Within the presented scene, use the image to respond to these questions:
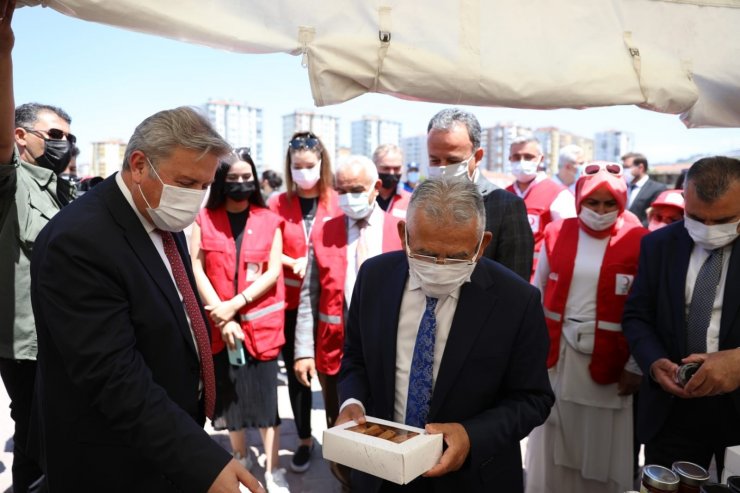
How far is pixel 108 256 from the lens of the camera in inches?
64.1

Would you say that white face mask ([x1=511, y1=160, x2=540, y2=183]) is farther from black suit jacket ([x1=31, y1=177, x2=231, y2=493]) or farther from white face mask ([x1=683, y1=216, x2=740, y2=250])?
black suit jacket ([x1=31, y1=177, x2=231, y2=493])

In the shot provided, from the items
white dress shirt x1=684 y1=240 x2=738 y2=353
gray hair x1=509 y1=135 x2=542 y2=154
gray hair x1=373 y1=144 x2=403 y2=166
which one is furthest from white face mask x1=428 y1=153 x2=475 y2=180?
gray hair x1=509 y1=135 x2=542 y2=154

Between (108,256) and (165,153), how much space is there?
1.26ft

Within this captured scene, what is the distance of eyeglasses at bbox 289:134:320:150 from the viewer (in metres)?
4.05

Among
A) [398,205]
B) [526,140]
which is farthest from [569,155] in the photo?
[398,205]

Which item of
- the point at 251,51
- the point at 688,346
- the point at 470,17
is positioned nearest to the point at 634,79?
the point at 470,17

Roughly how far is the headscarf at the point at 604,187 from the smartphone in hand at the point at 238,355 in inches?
89.3

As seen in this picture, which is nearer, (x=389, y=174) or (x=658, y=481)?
(x=658, y=481)

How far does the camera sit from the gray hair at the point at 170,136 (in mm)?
1745

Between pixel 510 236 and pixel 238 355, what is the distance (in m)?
1.91

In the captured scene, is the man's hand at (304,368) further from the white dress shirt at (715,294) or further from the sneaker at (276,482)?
the white dress shirt at (715,294)

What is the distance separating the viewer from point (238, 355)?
11.5 feet

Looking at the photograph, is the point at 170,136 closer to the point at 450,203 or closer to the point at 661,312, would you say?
the point at 450,203

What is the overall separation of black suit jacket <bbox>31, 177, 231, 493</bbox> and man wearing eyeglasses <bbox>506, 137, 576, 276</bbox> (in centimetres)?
342
